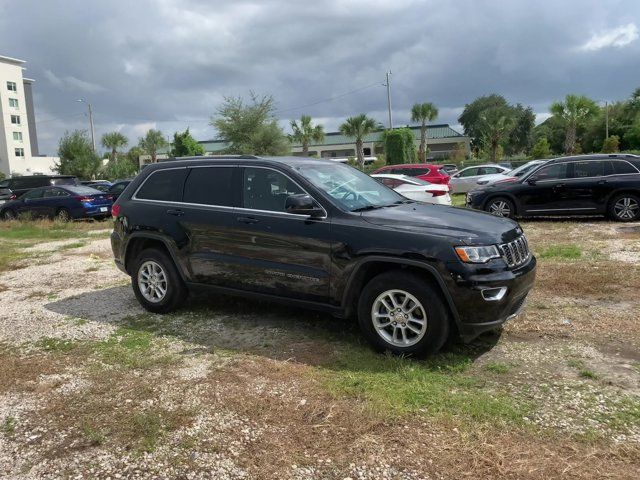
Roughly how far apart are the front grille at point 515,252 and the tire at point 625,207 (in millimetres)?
8547

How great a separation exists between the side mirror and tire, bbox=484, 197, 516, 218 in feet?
30.3

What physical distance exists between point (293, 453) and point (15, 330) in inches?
167

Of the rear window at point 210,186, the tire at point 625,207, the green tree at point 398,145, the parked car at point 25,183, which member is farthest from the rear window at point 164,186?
the green tree at point 398,145

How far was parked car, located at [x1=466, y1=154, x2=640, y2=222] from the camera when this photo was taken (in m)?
12.0

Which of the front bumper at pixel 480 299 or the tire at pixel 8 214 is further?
the tire at pixel 8 214

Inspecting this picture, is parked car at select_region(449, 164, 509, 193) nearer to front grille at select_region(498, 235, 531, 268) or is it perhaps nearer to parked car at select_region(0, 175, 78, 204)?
parked car at select_region(0, 175, 78, 204)

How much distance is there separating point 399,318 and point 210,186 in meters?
2.59

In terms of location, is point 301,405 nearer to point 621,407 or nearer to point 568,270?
point 621,407

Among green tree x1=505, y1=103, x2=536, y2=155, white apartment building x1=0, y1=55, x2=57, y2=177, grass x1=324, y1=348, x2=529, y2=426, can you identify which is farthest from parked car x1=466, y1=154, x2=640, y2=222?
white apartment building x1=0, y1=55, x2=57, y2=177

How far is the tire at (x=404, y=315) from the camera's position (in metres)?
Result: 4.33

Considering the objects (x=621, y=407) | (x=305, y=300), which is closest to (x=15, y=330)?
(x=305, y=300)

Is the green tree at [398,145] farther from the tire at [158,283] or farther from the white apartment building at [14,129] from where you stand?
the white apartment building at [14,129]

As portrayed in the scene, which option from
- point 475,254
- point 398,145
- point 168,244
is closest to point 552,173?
point 475,254

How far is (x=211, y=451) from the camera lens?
3.29 m
